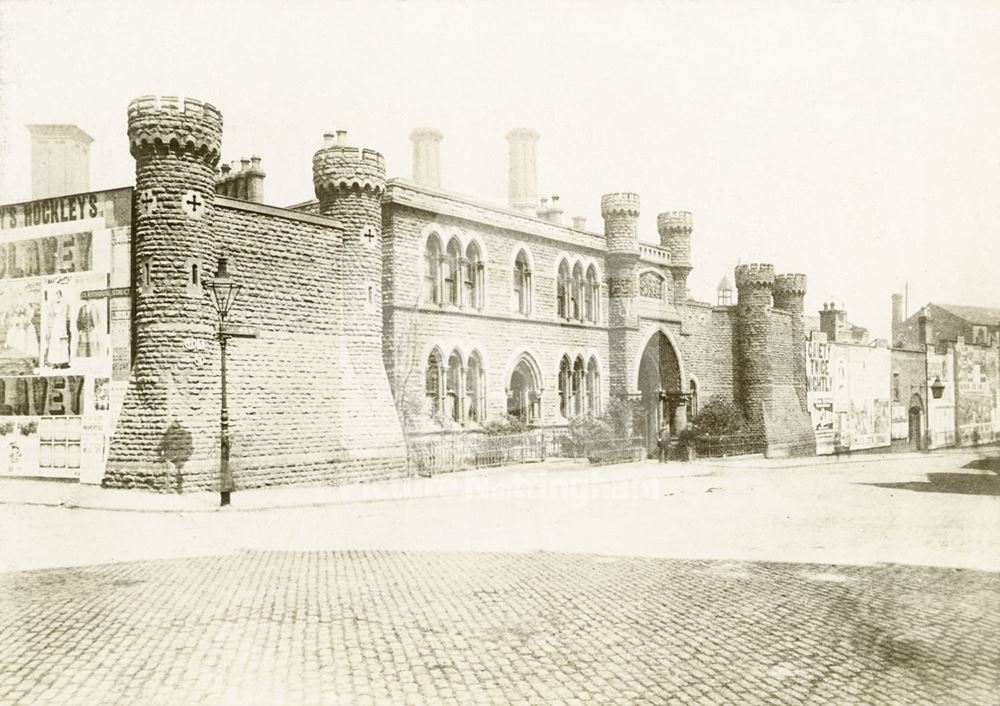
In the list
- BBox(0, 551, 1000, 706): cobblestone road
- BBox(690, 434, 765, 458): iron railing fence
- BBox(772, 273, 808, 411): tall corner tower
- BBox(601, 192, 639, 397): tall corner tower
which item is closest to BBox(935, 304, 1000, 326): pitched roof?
BBox(772, 273, 808, 411): tall corner tower

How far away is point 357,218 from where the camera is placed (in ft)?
67.3

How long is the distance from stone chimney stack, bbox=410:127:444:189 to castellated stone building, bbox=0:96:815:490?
0.23 feet

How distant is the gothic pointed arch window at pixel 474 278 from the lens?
25.1 m

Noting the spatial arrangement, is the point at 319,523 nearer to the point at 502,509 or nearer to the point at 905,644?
the point at 502,509

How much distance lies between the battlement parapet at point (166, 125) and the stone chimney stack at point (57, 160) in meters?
6.58

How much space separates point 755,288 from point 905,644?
104ft

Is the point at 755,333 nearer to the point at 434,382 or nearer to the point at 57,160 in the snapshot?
the point at 434,382

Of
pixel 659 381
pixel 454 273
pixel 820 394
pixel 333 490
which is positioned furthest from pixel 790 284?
pixel 333 490

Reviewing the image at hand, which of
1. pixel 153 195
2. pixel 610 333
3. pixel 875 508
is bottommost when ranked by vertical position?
pixel 875 508

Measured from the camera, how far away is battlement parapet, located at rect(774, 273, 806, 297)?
3844 centimetres

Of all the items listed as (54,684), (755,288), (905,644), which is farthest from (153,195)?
(755,288)

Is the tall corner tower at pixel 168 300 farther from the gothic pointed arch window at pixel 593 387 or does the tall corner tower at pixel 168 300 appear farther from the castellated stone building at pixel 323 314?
the gothic pointed arch window at pixel 593 387

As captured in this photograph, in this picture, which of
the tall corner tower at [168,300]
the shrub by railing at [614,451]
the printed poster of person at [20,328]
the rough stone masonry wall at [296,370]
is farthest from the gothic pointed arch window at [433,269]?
the printed poster of person at [20,328]

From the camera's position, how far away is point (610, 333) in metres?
30.7
